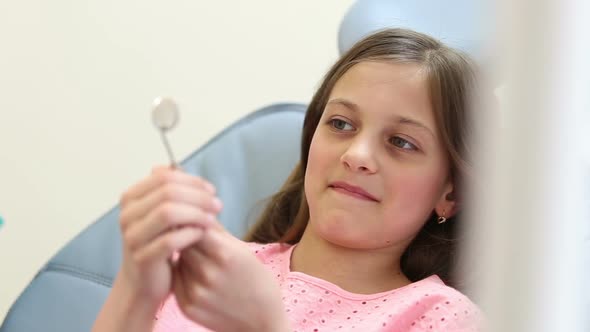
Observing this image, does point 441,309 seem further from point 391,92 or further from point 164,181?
point 164,181

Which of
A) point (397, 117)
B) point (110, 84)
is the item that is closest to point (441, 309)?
point (397, 117)

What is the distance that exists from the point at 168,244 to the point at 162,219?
0.02 meters

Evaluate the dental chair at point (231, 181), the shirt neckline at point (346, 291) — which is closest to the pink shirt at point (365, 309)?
the shirt neckline at point (346, 291)

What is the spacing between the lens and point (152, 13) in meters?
1.89

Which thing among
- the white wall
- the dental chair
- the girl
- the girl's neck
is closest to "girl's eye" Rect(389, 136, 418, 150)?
the girl

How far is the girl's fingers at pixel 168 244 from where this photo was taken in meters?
0.63

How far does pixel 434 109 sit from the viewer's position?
105 centimetres

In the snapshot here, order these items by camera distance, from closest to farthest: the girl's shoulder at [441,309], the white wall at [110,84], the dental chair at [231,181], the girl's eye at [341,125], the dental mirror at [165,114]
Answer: the dental mirror at [165,114] < the girl's shoulder at [441,309] < the girl's eye at [341,125] < the dental chair at [231,181] < the white wall at [110,84]

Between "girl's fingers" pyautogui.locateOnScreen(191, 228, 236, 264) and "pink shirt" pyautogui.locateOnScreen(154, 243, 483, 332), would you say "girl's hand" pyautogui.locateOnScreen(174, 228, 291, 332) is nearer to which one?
"girl's fingers" pyautogui.locateOnScreen(191, 228, 236, 264)

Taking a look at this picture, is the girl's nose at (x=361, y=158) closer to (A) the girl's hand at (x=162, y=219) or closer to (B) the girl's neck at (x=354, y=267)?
(B) the girl's neck at (x=354, y=267)

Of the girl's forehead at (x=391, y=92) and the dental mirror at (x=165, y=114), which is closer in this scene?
the dental mirror at (x=165, y=114)

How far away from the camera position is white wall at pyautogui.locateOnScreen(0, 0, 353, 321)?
1858 mm

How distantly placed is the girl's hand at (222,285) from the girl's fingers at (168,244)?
0.02m

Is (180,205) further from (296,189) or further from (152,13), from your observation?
(152,13)
